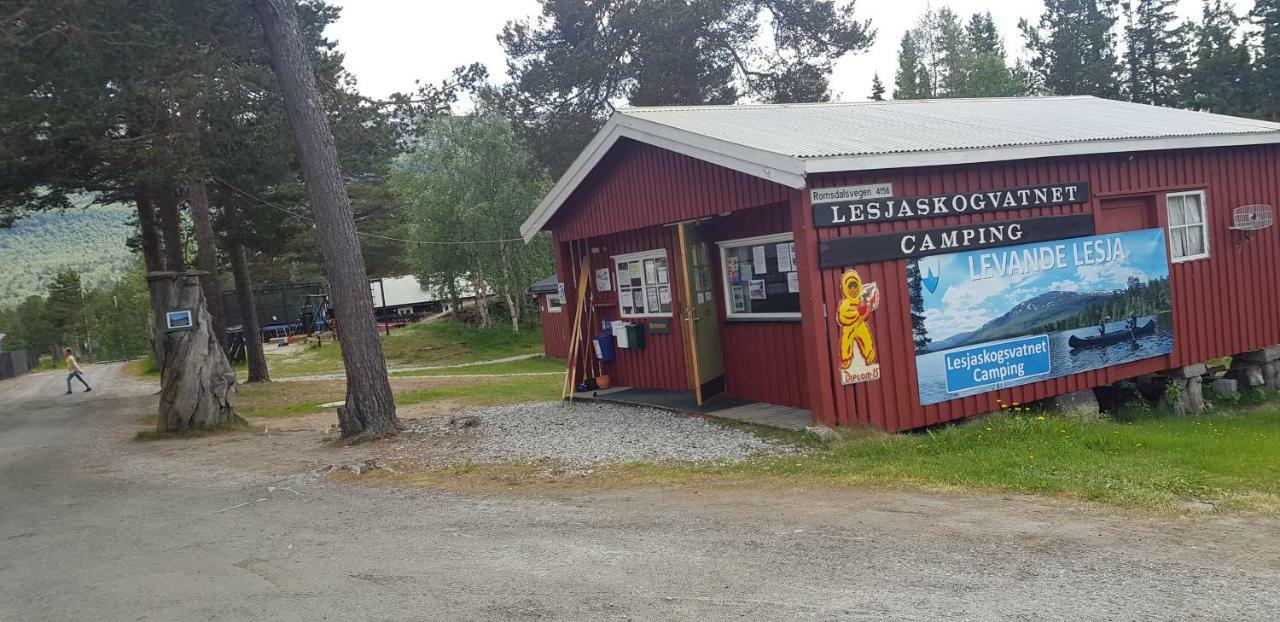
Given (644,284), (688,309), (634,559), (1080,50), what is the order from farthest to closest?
1. (1080,50)
2. (644,284)
3. (688,309)
4. (634,559)

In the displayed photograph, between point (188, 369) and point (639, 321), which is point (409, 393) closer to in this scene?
point (188, 369)

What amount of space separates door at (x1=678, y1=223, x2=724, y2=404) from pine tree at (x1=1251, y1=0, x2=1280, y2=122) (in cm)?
3601

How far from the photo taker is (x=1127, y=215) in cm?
1115

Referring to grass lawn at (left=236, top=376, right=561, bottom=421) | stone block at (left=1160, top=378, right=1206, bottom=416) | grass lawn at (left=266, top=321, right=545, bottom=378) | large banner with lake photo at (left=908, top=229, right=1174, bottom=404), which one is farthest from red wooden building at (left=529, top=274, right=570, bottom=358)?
large banner with lake photo at (left=908, top=229, right=1174, bottom=404)

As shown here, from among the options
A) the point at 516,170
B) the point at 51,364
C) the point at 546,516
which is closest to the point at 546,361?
the point at 516,170

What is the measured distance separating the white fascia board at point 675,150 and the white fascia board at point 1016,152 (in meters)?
0.30

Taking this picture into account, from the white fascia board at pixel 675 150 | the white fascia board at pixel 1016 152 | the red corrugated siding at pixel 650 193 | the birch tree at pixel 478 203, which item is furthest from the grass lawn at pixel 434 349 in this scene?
the white fascia board at pixel 1016 152

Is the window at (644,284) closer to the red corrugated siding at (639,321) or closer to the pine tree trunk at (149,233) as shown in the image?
the red corrugated siding at (639,321)

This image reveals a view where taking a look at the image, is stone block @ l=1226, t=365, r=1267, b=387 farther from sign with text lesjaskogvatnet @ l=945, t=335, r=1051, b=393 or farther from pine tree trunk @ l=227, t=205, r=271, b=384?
pine tree trunk @ l=227, t=205, r=271, b=384

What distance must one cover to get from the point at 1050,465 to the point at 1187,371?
5.36 m

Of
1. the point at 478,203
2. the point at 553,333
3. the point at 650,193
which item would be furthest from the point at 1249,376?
the point at 478,203

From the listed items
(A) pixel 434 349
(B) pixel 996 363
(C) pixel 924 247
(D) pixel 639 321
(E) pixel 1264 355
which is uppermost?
(C) pixel 924 247

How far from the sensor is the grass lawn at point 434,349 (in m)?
31.4

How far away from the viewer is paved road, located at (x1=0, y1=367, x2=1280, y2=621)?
4.81 m
